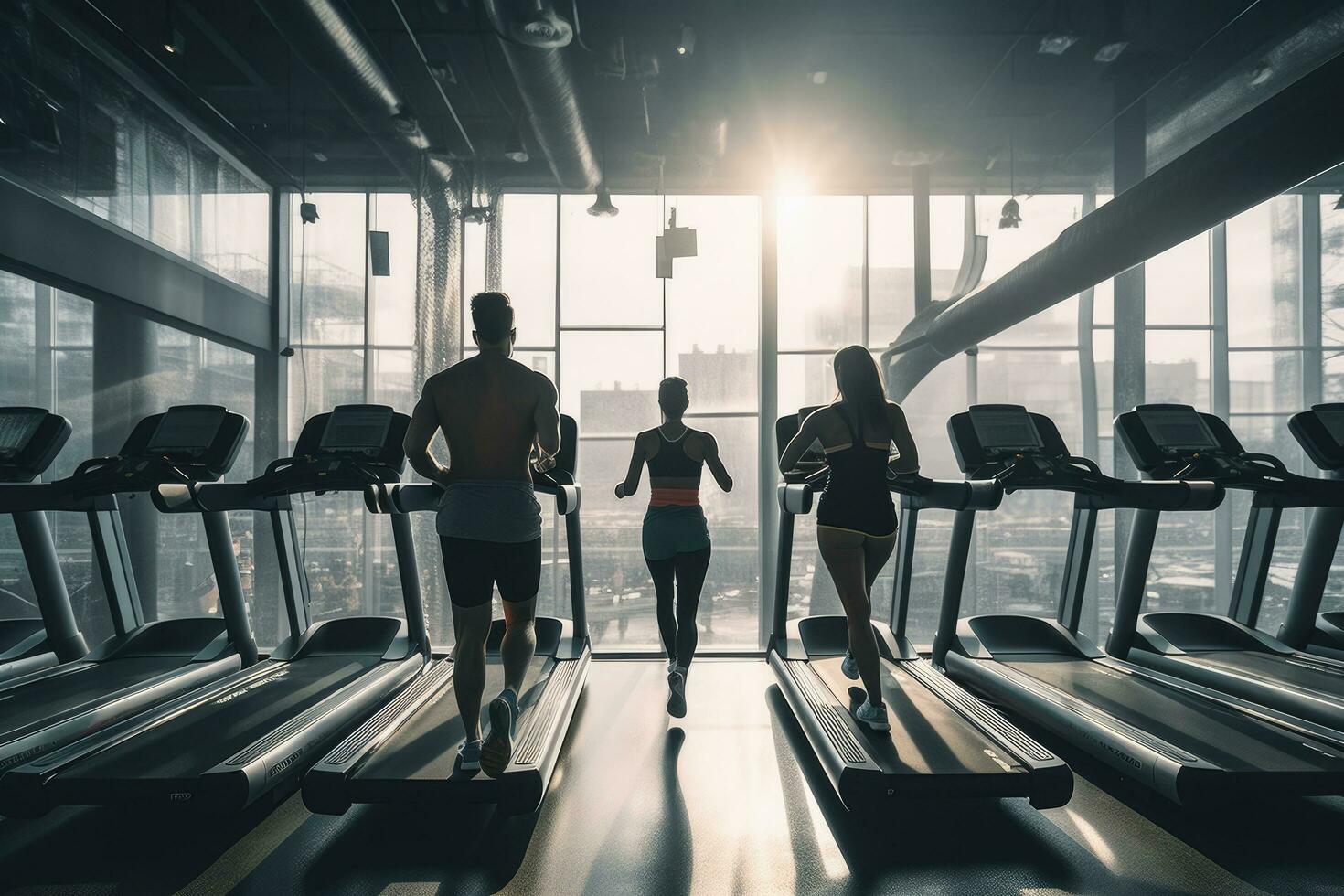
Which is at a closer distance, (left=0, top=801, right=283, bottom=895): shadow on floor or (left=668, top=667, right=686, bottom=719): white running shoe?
(left=0, top=801, right=283, bottom=895): shadow on floor

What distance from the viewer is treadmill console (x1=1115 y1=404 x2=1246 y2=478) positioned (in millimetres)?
3988

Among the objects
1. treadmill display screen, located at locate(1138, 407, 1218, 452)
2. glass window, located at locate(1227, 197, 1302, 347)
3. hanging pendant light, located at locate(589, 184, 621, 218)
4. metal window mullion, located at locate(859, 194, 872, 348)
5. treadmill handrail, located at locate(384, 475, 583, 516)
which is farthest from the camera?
glass window, located at locate(1227, 197, 1302, 347)

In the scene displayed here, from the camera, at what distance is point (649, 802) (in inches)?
107

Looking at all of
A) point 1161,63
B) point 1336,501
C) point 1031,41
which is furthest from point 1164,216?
point 1161,63

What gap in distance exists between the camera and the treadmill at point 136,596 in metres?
3.38

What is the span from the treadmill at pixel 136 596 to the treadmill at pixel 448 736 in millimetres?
1146

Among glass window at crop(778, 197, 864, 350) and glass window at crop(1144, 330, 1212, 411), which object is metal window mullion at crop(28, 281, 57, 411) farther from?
glass window at crop(1144, 330, 1212, 411)

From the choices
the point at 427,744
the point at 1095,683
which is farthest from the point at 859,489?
the point at 427,744

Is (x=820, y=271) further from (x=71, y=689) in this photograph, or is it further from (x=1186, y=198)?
(x=71, y=689)

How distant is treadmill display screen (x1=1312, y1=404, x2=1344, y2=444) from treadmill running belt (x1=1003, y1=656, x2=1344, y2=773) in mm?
1940

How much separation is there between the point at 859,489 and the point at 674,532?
1.03 metres

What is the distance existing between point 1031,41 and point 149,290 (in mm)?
6272

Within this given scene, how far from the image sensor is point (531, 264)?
629 centimetres

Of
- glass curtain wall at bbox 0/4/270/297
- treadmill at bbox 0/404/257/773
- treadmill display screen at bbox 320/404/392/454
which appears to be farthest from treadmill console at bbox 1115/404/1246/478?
glass curtain wall at bbox 0/4/270/297
